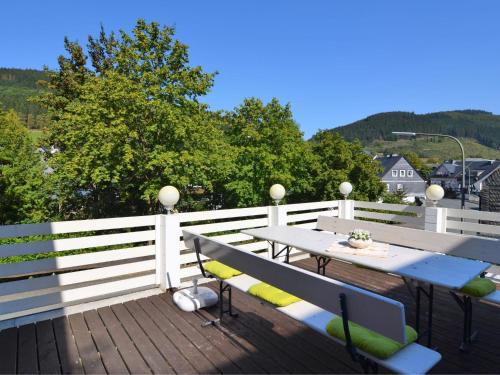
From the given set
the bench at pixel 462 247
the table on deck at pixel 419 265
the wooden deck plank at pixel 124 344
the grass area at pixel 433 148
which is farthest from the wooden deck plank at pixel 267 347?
the grass area at pixel 433 148

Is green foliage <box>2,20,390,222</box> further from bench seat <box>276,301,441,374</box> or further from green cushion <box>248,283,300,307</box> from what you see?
bench seat <box>276,301,441,374</box>

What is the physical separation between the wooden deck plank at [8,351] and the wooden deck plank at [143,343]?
2.86 feet

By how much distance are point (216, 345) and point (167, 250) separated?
1613 mm

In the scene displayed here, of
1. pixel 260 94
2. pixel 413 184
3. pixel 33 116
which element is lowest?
pixel 413 184

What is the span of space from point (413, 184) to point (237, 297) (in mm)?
56238

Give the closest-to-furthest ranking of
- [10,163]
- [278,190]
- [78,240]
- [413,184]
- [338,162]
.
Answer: [78,240] < [278,190] < [10,163] < [338,162] < [413,184]

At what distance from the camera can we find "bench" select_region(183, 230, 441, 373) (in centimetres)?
177

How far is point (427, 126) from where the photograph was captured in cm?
11394

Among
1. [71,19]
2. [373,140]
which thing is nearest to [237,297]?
[71,19]

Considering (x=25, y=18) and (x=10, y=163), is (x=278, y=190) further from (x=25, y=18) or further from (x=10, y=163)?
(x=25, y=18)

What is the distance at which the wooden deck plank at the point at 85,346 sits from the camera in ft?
8.41

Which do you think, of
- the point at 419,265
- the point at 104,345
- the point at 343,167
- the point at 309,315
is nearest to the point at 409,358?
the point at 309,315

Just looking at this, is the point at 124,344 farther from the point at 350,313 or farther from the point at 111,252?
the point at 350,313

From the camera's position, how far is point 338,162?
1670cm
